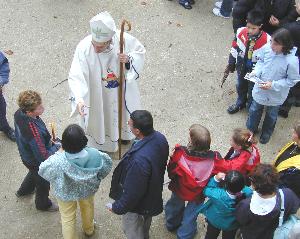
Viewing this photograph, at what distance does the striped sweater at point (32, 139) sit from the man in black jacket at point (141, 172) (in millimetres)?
724

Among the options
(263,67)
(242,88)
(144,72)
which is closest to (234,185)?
(263,67)

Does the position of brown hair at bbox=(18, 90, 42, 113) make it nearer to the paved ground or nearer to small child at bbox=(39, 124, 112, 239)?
small child at bbox=(39, 124, 112, 239)

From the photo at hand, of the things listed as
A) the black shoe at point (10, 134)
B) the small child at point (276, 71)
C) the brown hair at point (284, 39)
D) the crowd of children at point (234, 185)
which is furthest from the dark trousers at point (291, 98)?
the black shoe at point (10, 134)

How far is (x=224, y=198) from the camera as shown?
12.4 feet

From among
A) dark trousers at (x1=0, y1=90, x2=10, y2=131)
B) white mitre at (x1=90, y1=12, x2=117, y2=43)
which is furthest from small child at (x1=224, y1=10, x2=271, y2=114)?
dark trousers at (x1=0, y1=90, x2=10, y2=131)

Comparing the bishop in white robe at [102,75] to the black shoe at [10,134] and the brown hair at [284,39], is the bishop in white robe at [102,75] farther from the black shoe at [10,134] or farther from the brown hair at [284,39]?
the brown hair at [284,39]

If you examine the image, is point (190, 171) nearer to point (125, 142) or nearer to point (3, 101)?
point (125, 142)

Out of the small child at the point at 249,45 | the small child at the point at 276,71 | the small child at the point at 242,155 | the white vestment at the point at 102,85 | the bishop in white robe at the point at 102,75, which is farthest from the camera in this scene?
the small child at the point at 249,45

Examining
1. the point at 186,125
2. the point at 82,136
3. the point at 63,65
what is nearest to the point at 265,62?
the point at 186,125

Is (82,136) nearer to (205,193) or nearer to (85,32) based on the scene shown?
(205,193)

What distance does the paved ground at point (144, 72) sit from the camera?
5.01 metres

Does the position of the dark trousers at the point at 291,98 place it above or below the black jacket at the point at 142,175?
below

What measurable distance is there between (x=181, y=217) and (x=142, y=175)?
1.28 m

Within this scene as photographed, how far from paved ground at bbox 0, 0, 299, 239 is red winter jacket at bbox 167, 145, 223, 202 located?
928 mm
